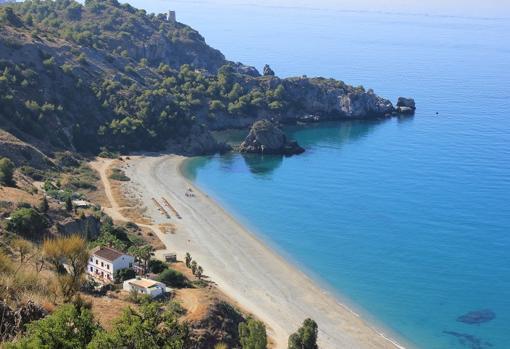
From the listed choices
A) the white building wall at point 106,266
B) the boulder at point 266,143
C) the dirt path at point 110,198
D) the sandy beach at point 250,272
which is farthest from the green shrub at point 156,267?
the boulder at point 266,143

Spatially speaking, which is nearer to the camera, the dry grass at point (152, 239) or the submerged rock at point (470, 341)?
the submerged rock at point (470, 341)

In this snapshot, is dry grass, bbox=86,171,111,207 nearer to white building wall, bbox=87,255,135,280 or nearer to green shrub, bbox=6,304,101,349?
white building wall, bbox=87,255,135,280

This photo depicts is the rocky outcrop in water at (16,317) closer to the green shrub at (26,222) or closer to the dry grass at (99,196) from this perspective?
the green shrub at (26,222)

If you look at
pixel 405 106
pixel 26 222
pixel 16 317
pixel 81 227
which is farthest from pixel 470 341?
pixel 405 106

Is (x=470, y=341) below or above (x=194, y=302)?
below

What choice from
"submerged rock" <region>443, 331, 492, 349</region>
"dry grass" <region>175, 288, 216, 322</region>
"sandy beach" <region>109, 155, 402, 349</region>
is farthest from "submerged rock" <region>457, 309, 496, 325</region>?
"dry grass" <region>175, 288, 216, 322</region>

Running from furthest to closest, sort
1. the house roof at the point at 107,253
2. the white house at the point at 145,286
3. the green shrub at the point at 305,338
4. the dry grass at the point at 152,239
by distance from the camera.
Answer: the dry grass at the point at 152,239 < the house roof at the point at 107,253 < the white house at the point at 145,286 < the green shrub at the point at 305,338

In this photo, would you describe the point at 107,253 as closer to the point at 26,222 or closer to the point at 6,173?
the point at 26,222
